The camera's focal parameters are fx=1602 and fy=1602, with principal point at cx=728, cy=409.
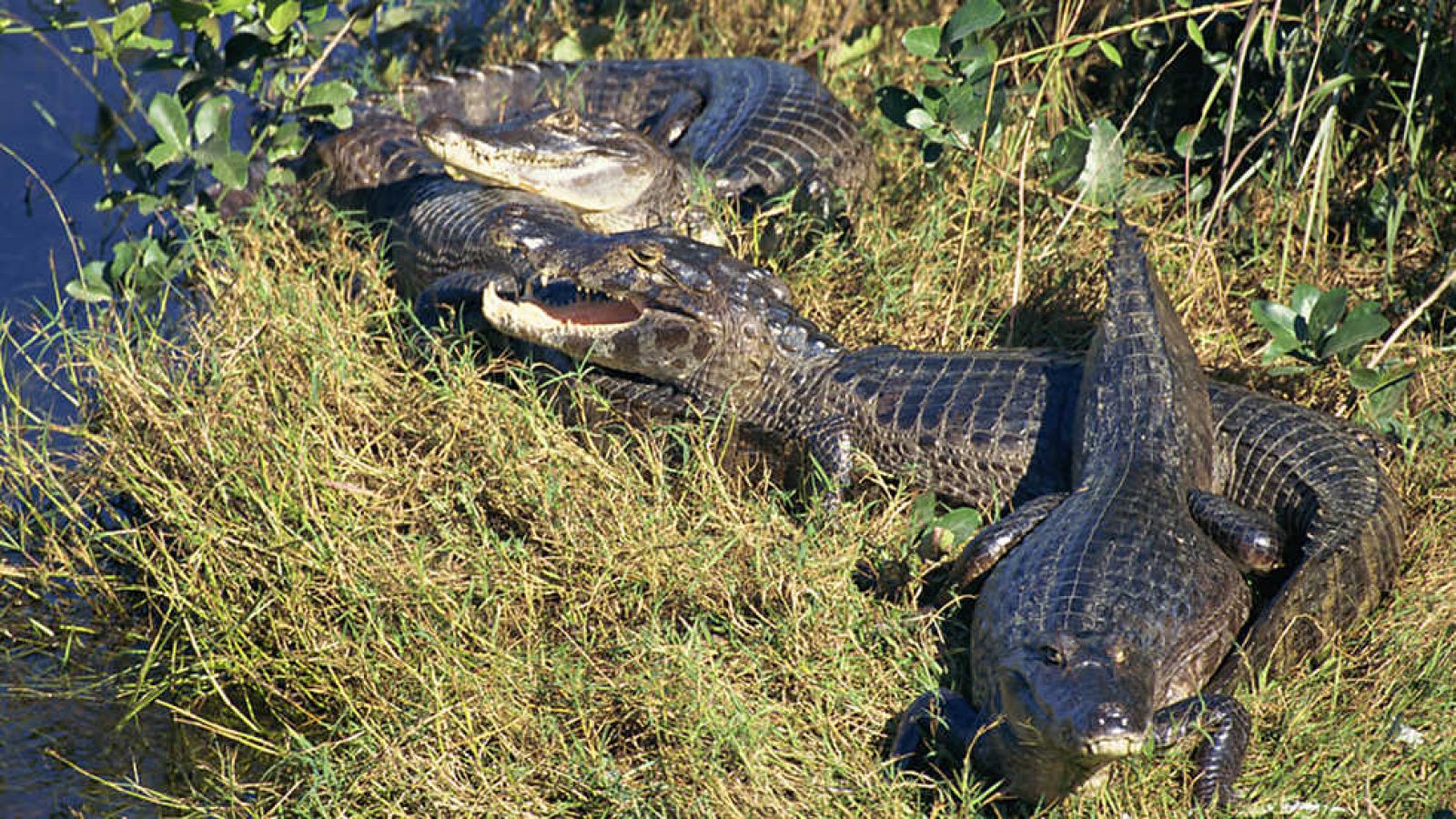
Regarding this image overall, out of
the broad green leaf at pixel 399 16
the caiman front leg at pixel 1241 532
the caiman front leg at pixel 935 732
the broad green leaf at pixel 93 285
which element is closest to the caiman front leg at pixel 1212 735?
the caiman front leg at pixel 935 732

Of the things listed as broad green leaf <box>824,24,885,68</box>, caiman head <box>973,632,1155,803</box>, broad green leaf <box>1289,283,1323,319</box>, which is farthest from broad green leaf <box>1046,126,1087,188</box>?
caiman head <box>973,632,1155,803</box>

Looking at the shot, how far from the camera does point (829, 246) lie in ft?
17.1

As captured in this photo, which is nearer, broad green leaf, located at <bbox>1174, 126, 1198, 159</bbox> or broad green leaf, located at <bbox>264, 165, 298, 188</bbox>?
broad green leaf, located at <bbox>1174, 126, 1198, 159</bbox>

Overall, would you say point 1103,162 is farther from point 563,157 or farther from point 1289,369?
point 563,157

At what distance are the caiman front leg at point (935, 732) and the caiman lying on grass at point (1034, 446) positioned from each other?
0.01m

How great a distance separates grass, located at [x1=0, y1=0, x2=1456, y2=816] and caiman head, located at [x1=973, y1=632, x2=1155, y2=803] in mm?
112

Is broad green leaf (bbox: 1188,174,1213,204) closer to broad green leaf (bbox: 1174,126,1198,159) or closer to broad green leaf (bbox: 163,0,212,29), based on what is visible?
broad green leaf (bbox: 1174,126,1198,159)

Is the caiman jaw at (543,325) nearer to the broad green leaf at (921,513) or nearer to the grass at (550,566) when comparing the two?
the grass at (550,566)

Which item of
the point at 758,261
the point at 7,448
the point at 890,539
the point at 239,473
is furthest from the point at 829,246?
the point at 7,448

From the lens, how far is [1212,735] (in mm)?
3295

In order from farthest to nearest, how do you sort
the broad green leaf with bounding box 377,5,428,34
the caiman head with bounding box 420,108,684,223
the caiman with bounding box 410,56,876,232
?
the broad green leaf with bounding box 377,5,428,34, the caiman with bounding box 410,56,876,232, the caiman head with bounding box 420,108,684,223

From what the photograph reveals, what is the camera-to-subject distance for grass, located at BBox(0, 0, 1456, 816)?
3359 mm

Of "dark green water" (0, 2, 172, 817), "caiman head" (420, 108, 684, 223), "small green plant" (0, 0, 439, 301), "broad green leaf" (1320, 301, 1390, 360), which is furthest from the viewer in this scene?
"caiman head" (420, 108, 684, 223)

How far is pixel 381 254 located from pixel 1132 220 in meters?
2.53
